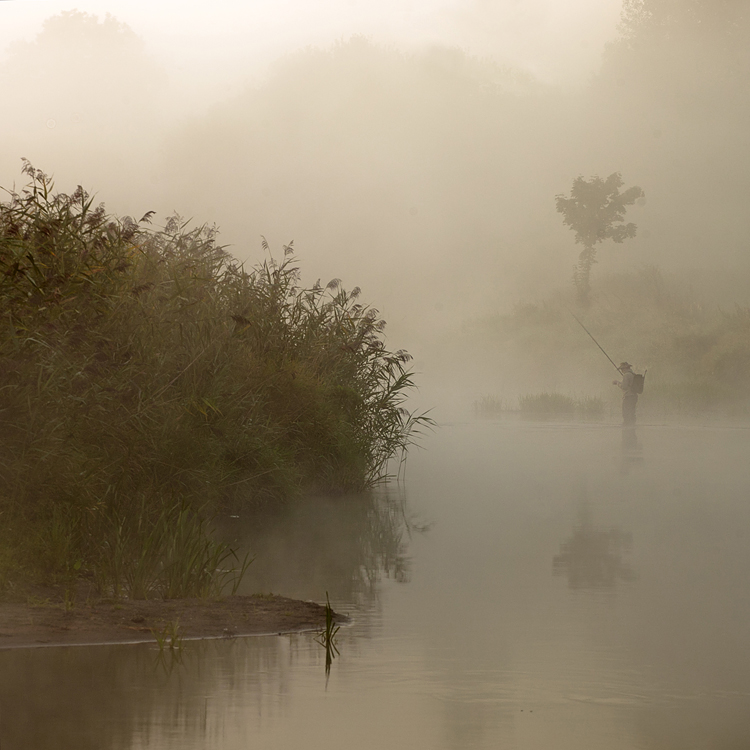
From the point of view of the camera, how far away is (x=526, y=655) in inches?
314

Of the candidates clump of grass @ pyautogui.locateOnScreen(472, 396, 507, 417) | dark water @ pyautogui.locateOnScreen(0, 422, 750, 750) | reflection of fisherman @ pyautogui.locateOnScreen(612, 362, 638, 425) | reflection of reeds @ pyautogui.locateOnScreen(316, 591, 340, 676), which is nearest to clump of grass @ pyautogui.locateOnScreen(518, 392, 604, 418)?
clump of grass @ pyautogui.locateOnScreen(472, 396, 507, 417)

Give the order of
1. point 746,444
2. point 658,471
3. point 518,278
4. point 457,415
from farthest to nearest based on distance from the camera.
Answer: point 518,278, point 457,415, point 746,444, point 658,471

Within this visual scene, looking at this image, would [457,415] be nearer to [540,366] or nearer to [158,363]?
[540,366]

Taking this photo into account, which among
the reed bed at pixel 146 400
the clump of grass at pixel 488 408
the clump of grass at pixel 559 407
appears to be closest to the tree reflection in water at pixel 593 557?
the reed bed at pixel 146 400

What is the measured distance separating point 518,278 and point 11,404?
289 ft

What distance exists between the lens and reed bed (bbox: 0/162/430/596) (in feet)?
31.5

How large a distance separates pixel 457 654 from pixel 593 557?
5016 mm

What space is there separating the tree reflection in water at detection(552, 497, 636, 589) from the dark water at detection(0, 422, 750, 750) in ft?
0.10

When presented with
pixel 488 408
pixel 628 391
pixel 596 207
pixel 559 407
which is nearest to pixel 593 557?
pixel 628 391

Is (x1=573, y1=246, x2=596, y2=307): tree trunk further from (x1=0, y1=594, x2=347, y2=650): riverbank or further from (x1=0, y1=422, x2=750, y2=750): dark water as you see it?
(x1=0, y1=594, x2=347, y2=650): riverbank

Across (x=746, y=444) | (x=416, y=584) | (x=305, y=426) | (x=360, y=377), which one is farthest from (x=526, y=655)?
(x=746, y=444)

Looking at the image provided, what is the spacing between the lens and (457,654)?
7.92 m

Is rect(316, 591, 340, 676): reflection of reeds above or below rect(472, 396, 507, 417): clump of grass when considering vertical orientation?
below

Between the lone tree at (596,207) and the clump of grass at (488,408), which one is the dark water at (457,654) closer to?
the clump of grass at (488,408)
